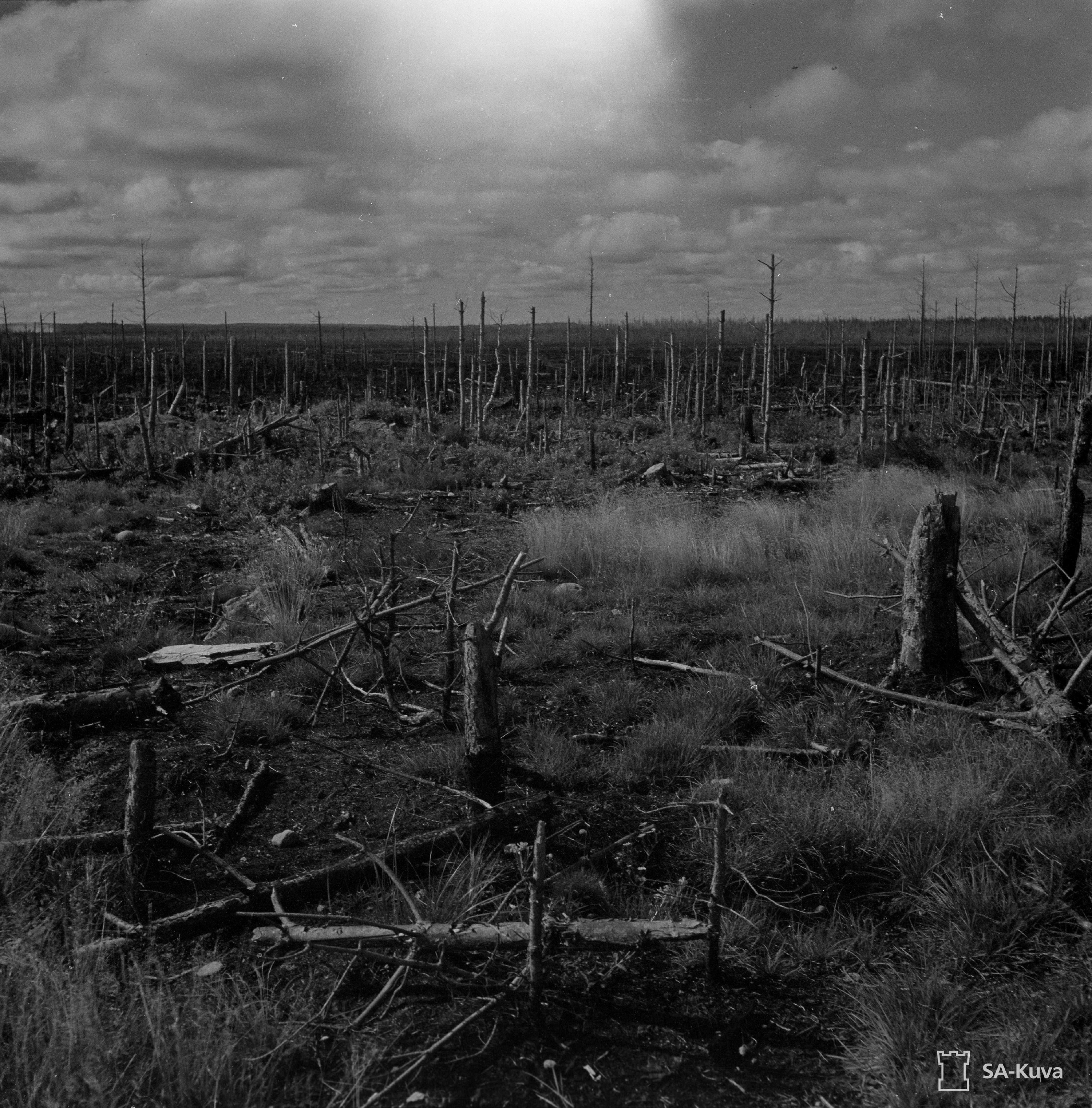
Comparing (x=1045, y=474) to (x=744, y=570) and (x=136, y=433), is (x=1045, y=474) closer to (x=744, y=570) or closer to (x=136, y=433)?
(x=744, y=570)

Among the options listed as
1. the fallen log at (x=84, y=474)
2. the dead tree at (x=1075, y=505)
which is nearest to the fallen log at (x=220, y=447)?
the fallen log at (x=84, y=474)

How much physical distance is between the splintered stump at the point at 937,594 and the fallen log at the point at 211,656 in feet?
14.4

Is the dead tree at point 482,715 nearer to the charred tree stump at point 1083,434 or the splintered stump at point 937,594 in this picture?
the splintered stump at point 937,594

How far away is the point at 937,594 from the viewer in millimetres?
5969

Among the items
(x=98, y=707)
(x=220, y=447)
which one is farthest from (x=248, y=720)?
(x=220, y=447)

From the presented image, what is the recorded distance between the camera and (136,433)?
76.8 feet

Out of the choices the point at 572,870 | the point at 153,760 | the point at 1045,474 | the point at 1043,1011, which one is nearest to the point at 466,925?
the point at 572,870

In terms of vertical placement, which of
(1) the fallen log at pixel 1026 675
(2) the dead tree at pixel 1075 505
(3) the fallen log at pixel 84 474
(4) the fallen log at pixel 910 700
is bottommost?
(4) the fallen log at pixel 910 700

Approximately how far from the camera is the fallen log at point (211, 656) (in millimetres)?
6903

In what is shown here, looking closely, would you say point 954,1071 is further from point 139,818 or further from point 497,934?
point 139,818

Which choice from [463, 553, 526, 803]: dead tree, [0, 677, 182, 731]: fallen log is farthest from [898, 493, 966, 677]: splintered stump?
[0, 677, 182, 731]: fallen log

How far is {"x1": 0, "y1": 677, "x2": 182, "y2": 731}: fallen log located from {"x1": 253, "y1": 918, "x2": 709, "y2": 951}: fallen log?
2.73m

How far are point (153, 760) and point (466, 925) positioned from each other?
1.35 m

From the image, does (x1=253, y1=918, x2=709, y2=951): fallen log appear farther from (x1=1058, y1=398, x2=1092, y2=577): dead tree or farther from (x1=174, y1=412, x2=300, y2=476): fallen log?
(x1=174, y1=412, x2=300, y2=476): fallen log
